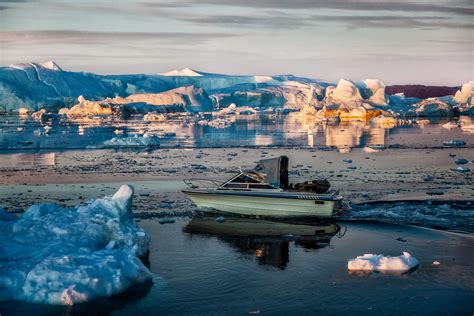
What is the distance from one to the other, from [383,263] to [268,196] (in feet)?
17.0

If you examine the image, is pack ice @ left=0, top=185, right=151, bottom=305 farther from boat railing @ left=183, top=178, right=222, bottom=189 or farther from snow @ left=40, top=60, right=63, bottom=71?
snow @ left=40, top=60, right=63, bottom=71

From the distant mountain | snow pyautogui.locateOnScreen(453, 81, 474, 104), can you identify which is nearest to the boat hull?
the distant mountain

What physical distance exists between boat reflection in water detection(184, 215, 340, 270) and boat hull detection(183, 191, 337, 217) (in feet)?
0.89

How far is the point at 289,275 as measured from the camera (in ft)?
42.8

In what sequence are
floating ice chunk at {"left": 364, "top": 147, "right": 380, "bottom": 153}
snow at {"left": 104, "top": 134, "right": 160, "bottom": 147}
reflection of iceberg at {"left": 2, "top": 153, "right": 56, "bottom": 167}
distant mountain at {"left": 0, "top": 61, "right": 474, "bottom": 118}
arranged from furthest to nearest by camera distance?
distant mountain at {"left": 0, "top": 61, "right": 474, "bottom": 118} < snow at {"left": 104, "top": 134, "right": 160, "bottom": 147} < floating ice chunk at {"left": 364, "top": 147, "right": 380, "bottom": 153} < reflection of iceberg at {"left": 2, "top": 153, "right": 56, "bottom": 167}

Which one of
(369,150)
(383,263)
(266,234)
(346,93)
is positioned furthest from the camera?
(346,93)

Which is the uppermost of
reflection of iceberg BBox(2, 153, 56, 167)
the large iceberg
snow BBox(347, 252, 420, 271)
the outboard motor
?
the large iceberg

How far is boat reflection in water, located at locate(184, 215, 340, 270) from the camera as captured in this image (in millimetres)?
14805

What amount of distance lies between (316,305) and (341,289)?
980 millimetres

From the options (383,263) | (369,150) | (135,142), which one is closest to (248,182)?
(383,263)

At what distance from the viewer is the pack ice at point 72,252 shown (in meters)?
11.4

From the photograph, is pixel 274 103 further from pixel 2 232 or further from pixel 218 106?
pixel 2 232

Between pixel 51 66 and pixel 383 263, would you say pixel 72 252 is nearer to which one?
pixel 383 263

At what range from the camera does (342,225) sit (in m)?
17.3
